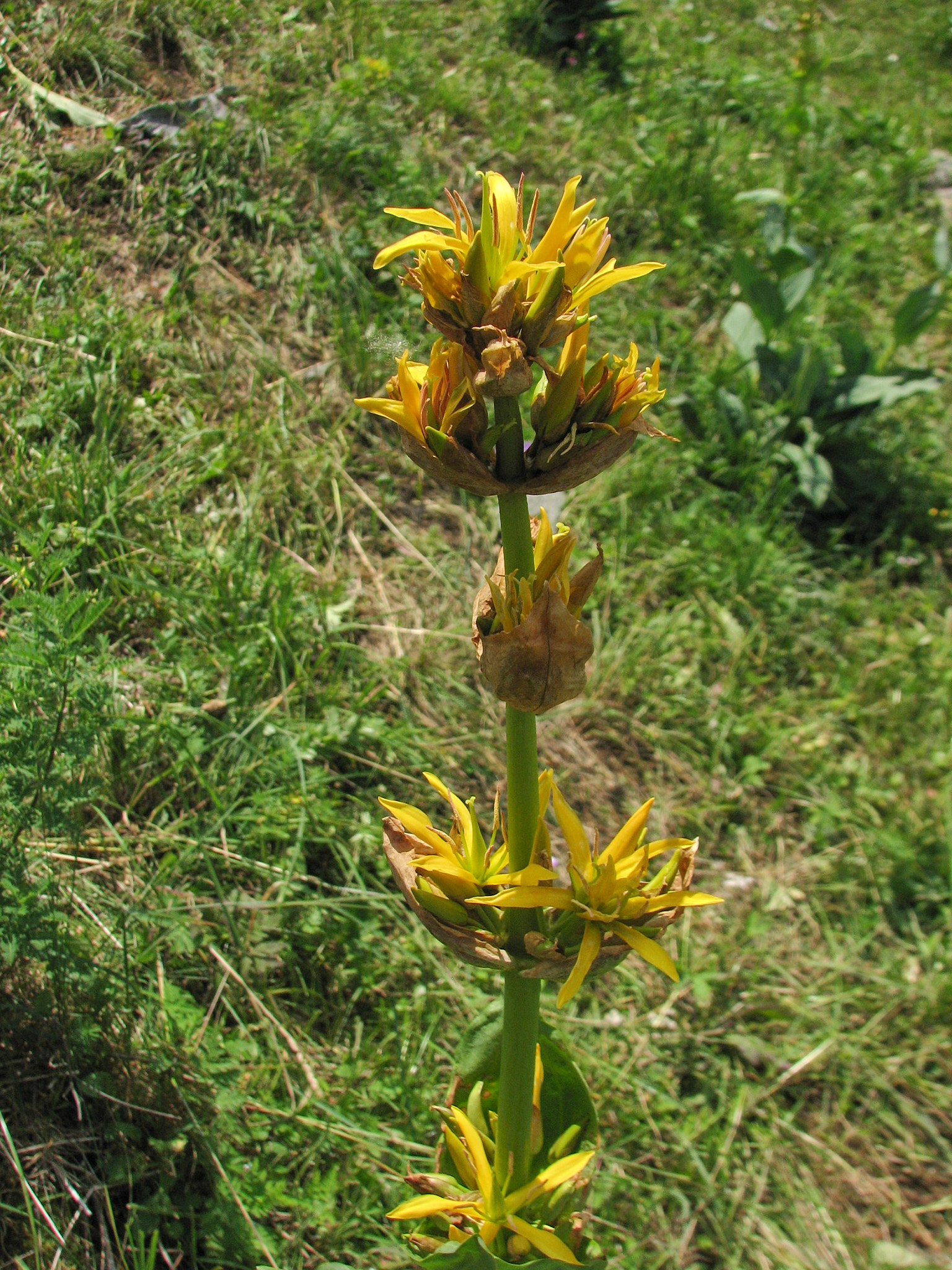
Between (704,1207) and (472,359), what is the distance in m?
2.18

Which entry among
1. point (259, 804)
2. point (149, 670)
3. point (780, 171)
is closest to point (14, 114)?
point (149, 670)

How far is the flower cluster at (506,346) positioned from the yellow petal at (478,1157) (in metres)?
1.09

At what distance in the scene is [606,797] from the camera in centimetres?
298

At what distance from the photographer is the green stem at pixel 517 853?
4.24 ft

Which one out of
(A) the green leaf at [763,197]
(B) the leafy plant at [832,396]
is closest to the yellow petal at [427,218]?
(B) the leafy plant at [832,396]

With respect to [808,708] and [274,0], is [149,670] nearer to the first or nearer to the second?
[808,708]

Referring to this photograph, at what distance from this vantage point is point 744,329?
416 centimetres

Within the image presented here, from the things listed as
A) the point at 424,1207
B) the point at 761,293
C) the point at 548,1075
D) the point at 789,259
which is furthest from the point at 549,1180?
the point at 789,259

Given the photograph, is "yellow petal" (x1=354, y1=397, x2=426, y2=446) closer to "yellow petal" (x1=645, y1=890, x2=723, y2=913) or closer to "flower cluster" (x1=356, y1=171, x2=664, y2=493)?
"flower cluster" (x1=356, y1=171, x2=664, y2=493)

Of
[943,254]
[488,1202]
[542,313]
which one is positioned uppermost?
[542,313]

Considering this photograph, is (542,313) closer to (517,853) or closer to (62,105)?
(517,853)

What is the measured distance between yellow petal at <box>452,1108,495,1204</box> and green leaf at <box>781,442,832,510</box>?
9.60 feet

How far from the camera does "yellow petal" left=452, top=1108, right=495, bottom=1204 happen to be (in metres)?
1.56

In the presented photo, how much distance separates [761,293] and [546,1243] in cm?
373
